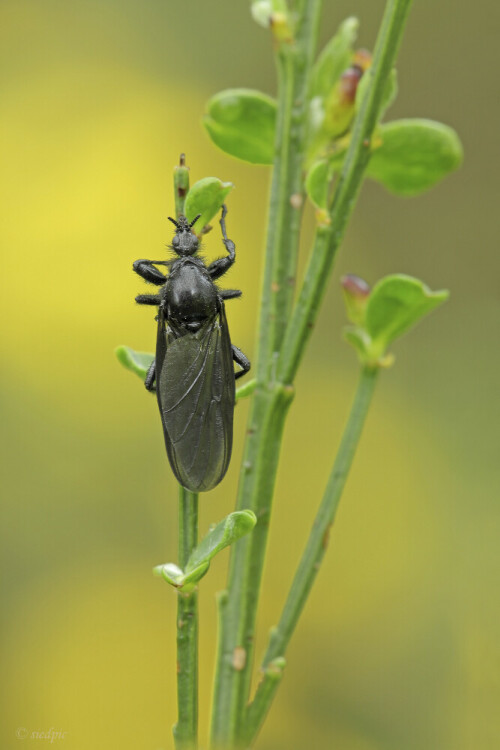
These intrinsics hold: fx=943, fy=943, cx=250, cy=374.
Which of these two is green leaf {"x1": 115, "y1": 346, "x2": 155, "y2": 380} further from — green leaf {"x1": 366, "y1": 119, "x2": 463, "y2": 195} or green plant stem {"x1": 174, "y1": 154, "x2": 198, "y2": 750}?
green leaf {"x1": 366, "y1": 119, "x2": 463, "y2": 195}

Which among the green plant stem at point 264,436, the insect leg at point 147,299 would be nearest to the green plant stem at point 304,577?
the green plant stem at point 264,436

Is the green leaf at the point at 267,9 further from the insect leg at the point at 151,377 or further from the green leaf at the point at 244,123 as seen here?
the insect leg at the point at 151,377

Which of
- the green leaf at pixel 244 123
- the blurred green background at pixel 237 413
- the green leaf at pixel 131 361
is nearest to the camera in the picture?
the green leaf at pixel 131 361

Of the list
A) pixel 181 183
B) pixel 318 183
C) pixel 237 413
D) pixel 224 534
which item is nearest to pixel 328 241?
pixel 318 183

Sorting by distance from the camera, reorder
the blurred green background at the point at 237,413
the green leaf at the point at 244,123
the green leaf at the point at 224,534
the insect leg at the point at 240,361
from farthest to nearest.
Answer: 1. the blurred green background at the point at 237,413
2. the insect leg at the point at 240,361
3. the green leaf at the point at 244,123
4. the green leaf at the point at 224,534

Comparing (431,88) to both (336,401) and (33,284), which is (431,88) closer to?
(336,401)

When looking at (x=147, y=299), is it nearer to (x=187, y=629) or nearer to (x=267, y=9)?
(x=267, y=9)

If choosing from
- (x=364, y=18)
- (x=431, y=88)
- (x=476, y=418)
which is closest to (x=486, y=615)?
(x=476, y=418)
